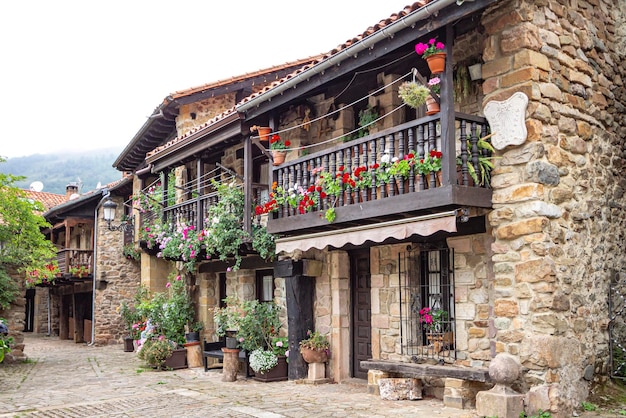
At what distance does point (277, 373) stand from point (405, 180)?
4.56 m

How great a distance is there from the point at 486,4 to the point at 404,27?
1.02 m

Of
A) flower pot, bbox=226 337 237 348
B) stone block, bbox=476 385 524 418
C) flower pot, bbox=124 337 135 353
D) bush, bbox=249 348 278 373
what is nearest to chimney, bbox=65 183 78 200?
flower pot, bbox=124 337 135 353

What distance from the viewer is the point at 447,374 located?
7.44 m

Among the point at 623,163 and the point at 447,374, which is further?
the point at 623,163

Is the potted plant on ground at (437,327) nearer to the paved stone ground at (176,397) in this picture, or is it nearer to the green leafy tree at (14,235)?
the paved stone ground at (176,397)

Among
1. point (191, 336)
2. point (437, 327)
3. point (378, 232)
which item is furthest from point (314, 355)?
point (191, 336)

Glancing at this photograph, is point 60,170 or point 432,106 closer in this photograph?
point 432,106

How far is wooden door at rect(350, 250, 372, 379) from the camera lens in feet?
32.7

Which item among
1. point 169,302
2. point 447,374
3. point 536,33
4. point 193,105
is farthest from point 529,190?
point 193,105

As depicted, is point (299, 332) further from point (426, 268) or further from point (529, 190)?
point (529, 190)

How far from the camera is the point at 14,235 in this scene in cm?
1480

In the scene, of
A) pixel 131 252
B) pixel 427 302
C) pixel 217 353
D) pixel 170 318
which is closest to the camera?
pixel 427 302

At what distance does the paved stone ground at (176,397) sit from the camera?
25.6 feet

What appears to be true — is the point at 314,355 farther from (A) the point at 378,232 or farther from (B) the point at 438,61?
(B) the point at 438,61
